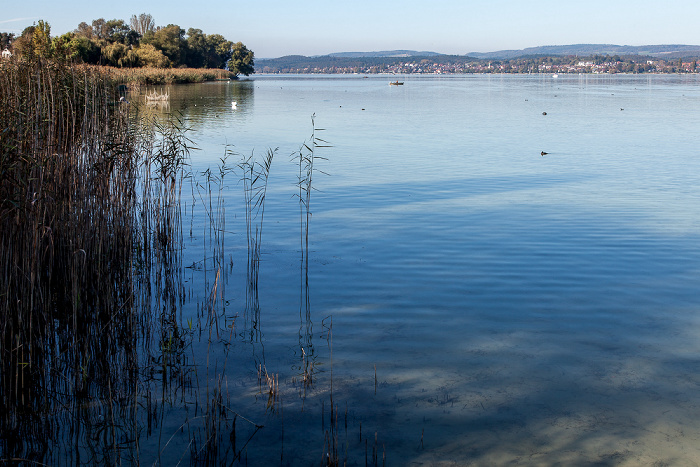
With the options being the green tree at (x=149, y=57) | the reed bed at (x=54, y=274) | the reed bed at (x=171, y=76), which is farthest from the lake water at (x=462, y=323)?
the green tree at (x=149, y=57)

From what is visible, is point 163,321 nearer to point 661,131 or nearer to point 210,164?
point 210,164

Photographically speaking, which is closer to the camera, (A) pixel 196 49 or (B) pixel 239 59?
(A) pixel 196 49

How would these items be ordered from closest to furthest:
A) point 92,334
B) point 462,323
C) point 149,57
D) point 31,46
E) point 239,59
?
point 92,334 → point 462,323 → point 31,46 → point 149,57 → point 239,59

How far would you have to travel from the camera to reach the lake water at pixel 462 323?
4977 mm

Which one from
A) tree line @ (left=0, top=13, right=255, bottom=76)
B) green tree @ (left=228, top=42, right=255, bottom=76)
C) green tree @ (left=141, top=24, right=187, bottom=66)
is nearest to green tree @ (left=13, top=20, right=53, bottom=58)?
tree line @ (left=0, top=13, right=255, bottom=76)

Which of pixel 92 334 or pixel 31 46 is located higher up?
pixel 31 46

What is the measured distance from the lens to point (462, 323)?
7242 mm

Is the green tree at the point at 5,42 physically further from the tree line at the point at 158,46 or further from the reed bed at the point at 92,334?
the tree line at the point at 158,46

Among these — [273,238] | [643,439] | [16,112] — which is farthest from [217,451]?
[273,238]

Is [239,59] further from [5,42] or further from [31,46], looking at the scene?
[31,46]

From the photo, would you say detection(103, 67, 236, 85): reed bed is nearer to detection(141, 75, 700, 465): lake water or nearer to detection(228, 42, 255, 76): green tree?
detection(228, 42, 255, 76): green tree

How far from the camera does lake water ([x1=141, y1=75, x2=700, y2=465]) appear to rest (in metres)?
4.98

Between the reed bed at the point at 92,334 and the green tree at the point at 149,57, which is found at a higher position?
the green tree at the point at 149,57

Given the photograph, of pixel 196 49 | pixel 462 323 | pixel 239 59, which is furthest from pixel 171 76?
pixel 462 323
